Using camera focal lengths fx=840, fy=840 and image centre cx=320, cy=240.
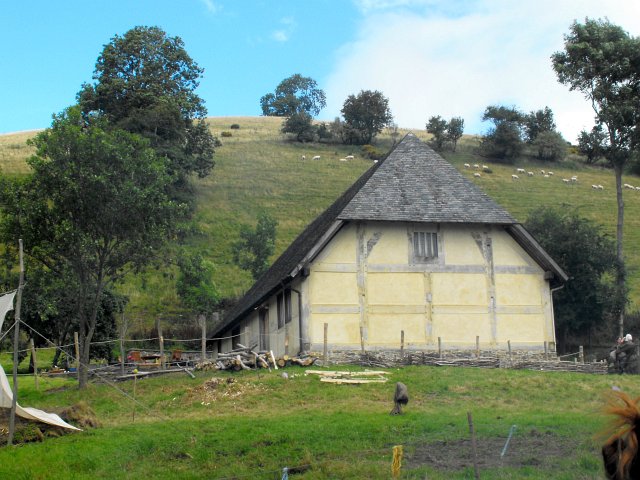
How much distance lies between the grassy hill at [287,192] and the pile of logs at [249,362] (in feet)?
74.3

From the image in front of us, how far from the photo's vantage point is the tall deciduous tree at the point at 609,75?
1702 inches

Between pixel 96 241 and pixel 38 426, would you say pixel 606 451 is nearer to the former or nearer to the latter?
pixel 38 426

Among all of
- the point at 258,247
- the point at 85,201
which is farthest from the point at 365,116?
the point at 85,201

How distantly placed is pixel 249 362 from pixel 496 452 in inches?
512

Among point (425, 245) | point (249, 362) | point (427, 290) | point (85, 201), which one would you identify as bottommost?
point (249, 362)

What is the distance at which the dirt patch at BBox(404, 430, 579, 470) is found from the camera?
591 inches

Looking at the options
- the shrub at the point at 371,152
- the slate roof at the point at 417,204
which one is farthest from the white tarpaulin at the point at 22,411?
the shrub at the point at 371,152

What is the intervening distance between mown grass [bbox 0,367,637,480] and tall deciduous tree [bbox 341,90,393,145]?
7272 centimetres

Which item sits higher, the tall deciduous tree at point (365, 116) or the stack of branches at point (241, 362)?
the tall deciduous tree at point (365, 116)

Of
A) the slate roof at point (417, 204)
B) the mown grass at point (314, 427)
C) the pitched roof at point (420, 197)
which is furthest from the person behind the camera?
the pitched roof at point (420, 197)

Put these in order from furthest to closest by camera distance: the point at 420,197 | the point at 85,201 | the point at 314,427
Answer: the point at 420,197 → the point at 85,201 → the point at 314,427

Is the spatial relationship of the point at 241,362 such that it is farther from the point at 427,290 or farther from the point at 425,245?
the point at 425,245

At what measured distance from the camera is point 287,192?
7744 cm

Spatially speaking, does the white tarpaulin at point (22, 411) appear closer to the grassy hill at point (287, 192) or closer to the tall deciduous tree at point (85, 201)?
the tall deciduous tree at point (85, 201)
